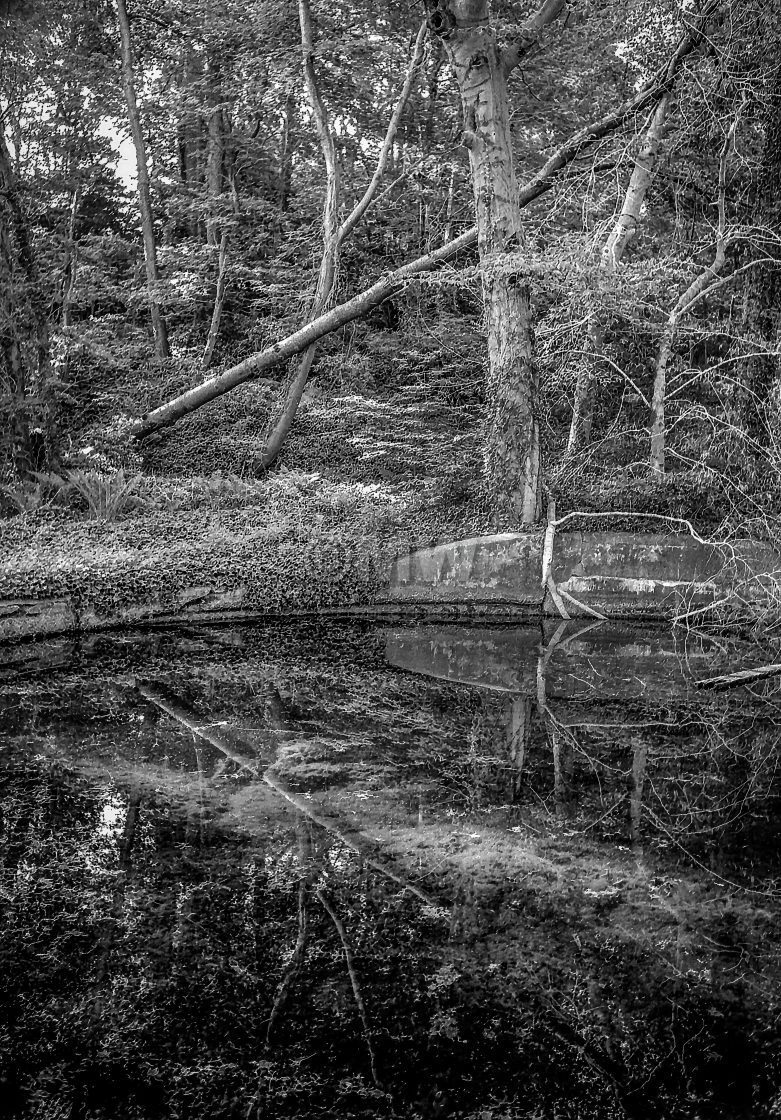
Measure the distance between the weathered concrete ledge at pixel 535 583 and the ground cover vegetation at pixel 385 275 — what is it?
34 centimetres

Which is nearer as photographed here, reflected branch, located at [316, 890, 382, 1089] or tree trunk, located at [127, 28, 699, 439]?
reflected branch, located at [316, 890, 382, 1089]

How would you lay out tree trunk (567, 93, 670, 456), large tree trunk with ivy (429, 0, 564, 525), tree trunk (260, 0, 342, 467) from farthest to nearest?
tree trunk (260, 0, 342, 467) → tree trunk (567, 93, 670, 456) → large tree trunk with ivy (429, 0, 564, 525)

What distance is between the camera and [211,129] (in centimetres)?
1507

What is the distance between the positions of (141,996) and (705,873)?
7.54 ft

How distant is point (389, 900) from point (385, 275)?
9.35 meters

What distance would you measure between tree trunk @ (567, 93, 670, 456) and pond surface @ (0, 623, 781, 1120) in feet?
13.3

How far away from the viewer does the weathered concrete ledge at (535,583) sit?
25.2ft

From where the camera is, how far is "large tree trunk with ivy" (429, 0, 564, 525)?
8.55 metres

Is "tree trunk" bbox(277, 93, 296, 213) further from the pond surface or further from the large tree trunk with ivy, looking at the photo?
the pond surface

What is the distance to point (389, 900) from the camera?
130 inches

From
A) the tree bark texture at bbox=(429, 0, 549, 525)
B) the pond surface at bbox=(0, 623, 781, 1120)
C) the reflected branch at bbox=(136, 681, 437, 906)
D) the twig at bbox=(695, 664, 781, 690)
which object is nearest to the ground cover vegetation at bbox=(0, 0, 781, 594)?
the tree bark texture at bbox=(429, 0, 549, 525)

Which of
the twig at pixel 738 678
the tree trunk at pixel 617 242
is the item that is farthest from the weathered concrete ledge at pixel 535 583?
the tree trunk at pixel 617 242

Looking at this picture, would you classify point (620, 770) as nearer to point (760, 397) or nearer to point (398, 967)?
point (398, 967)

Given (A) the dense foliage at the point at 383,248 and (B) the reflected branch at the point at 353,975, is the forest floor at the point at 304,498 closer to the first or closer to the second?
(A) the dense foliage at the point at 383,248
